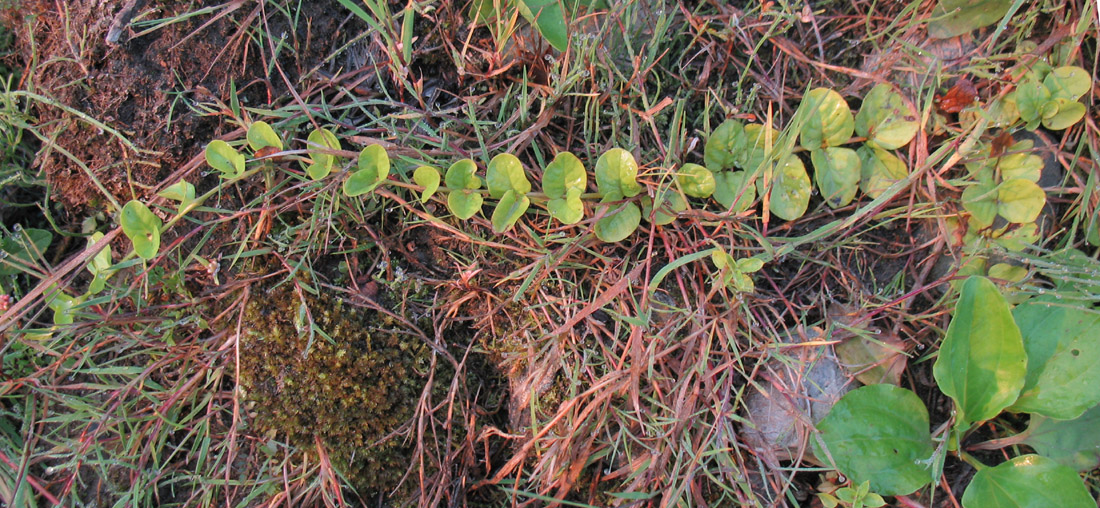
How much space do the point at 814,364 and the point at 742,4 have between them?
3.69ft

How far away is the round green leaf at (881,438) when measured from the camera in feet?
5.43

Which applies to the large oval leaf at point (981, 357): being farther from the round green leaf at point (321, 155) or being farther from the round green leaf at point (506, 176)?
the round green leaf at point (321, 155)

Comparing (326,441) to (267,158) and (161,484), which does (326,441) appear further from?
(267,158)

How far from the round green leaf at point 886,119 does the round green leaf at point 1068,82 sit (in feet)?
1.22

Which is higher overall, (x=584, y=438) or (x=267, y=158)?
(x=267, y=158)

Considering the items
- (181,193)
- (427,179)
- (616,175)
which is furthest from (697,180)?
(181,193)

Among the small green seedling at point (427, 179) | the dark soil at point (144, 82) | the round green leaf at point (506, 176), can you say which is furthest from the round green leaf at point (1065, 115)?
the dark soil at point (144, 82)

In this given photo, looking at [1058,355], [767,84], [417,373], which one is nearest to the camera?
[1058,355]

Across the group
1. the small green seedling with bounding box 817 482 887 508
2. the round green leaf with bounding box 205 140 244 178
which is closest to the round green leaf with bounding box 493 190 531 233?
the round green leaf with bounding box 205 140 244 178

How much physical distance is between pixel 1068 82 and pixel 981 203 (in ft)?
1.36

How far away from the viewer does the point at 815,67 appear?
6.30 feet

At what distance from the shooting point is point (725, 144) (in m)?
1.82

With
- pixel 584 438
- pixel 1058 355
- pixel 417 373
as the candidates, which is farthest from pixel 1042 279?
pixel 417 373

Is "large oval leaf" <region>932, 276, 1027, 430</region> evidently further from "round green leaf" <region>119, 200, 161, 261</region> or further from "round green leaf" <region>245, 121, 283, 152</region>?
"round green leaf" <region>119, 200, 161, 261</region>
